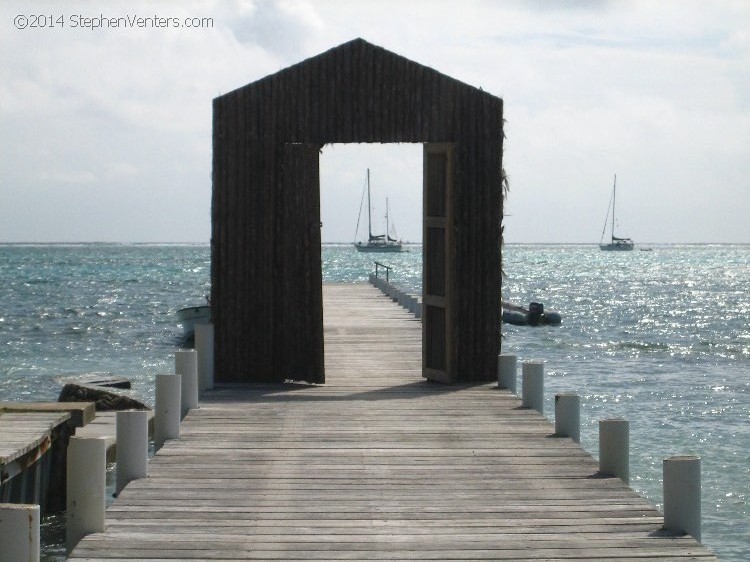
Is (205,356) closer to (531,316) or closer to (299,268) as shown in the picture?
(299,268)

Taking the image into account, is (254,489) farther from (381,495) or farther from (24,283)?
Answer: (24,283)

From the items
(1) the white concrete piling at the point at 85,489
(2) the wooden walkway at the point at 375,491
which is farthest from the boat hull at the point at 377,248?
(1) the white concrete piling at the point at 85,489

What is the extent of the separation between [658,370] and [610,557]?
25465mm

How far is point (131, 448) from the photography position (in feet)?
33.8

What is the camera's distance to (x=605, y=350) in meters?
39.2

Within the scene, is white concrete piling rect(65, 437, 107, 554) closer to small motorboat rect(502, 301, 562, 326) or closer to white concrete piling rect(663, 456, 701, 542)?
white concrete piling rect(663, 456, 701, 542)

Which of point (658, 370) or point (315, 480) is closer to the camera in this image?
point (315, 480)

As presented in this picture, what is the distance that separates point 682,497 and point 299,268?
808 centimetres

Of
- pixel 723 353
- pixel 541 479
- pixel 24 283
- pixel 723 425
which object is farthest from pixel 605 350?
pixel 24 283

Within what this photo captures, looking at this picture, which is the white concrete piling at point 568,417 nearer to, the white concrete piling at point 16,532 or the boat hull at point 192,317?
the white concrete piling at point 16,532

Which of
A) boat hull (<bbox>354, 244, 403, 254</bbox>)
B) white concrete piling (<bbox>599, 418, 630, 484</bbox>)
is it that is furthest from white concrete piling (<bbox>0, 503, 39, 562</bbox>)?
boat hull (<bbox>354, 244, 403, 254</bbox>)

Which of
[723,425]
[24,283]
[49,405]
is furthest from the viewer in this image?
[24,283]

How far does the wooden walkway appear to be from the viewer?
27.7ft

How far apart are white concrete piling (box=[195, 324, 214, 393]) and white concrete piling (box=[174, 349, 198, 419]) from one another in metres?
1.70
